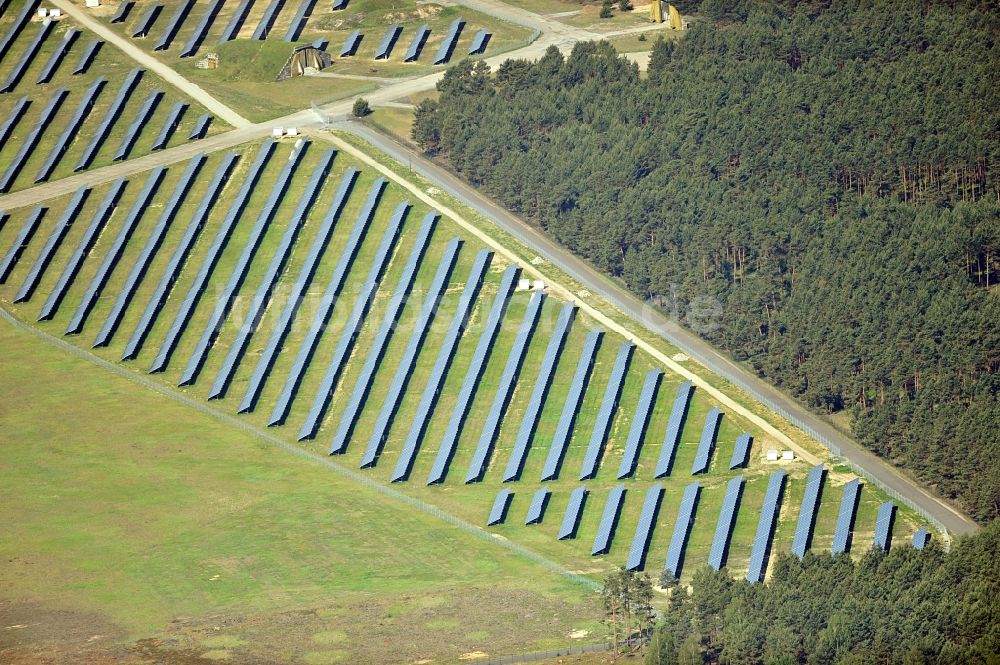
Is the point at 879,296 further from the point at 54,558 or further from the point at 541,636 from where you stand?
the point at 54,558

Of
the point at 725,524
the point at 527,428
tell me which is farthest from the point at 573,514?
the point at 725,524

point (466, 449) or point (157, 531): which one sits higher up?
point (466, 449)

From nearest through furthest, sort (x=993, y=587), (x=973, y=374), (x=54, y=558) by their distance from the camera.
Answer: (x=993, y=587), (x=54, y=558), (x=973, y=374)

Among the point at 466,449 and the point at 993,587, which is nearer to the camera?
the point at 993,587

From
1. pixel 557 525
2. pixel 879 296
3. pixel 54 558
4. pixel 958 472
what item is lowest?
pixel 54 558

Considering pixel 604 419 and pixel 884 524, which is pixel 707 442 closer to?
pixel 604 419

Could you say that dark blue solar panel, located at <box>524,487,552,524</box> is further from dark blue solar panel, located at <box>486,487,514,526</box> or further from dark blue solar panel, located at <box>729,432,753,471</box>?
dark blue solar panel, located at <box>729,432,753,471</box>

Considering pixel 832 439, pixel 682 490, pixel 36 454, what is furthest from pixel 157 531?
pixel 832 439

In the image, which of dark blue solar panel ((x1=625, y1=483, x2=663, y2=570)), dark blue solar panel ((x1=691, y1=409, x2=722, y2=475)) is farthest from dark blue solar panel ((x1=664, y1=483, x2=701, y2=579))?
dark blue solar panel ((x1=691, y1=409, x2=722, y2=475))

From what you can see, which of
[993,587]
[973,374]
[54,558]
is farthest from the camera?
[973,374]
